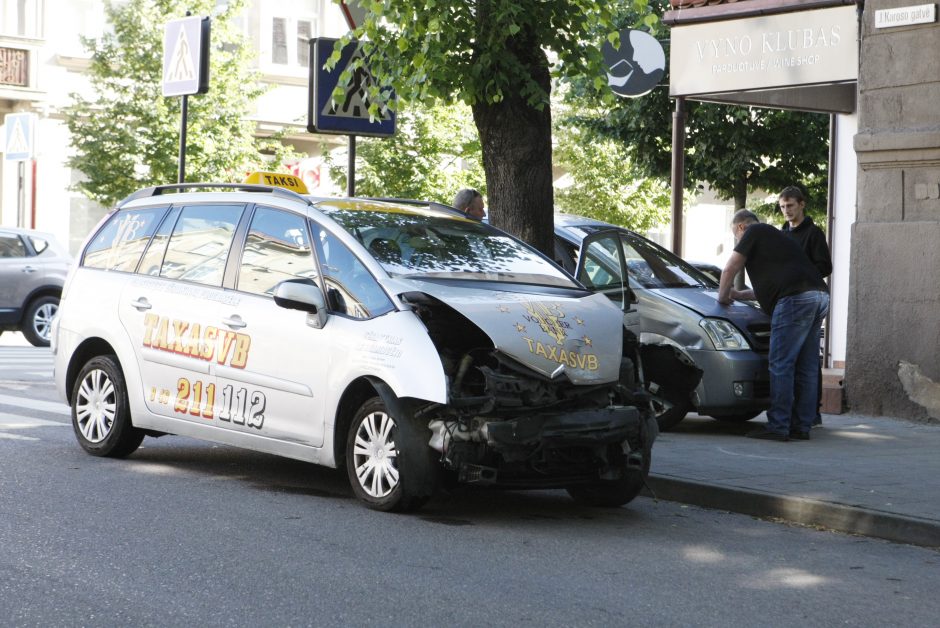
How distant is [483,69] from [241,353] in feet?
11.5

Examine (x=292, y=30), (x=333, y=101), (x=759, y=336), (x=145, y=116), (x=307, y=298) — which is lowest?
(x=759, y=336)

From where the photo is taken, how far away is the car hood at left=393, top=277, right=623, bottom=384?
7.07 metres

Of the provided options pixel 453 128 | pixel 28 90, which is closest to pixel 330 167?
pixel 453 128

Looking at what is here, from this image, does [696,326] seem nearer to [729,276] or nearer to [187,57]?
[729,276]

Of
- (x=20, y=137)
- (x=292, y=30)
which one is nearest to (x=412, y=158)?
(x=292, y=30)

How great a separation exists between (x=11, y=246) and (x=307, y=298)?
43.5 ft

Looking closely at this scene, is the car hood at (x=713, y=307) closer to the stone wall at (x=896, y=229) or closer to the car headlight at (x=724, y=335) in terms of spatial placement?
the car headlight at (x=724, y=335)

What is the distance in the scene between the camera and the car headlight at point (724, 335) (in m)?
10.8

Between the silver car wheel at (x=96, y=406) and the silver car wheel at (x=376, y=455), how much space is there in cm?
227

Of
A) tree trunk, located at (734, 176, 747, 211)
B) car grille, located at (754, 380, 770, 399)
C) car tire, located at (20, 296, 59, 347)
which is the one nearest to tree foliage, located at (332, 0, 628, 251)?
car grille, located at (754, 380, 770, 399)

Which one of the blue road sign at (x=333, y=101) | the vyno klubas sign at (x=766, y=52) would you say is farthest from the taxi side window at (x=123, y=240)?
the vyno klubas sign at (x=766, y=52)

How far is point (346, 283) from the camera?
7641 mm

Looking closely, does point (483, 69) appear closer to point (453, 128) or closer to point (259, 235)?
point (259, 235)

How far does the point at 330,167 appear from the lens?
1353 inches
